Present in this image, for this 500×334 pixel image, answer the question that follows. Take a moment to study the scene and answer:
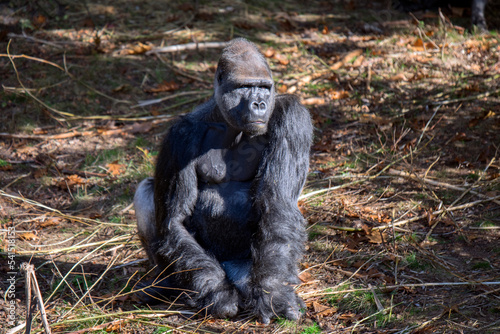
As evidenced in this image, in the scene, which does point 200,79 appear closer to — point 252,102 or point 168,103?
point 168,103

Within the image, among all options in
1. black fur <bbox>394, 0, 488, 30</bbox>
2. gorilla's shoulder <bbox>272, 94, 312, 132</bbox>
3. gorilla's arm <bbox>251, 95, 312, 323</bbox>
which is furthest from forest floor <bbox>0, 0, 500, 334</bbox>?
gorilla's shoulder <bbox>272, 94, 312, 132</bbox>

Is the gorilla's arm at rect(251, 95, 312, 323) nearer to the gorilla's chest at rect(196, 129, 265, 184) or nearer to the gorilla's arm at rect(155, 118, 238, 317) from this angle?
the gorilla's chest at rect(196, 129, 265, 184)

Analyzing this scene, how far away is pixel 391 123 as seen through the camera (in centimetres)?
666

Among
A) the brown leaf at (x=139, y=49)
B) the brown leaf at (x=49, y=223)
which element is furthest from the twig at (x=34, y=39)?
the brown leaf at (x=49, y=223)

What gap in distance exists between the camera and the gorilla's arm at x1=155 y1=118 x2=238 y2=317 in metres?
3.87

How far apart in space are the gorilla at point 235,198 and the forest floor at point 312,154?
0.69 ft

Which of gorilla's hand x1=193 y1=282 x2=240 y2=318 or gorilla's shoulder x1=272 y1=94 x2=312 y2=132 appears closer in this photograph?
gorilla's hand x1=193 y1=282 x2=240 y2=318

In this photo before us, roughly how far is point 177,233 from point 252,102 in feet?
3.77

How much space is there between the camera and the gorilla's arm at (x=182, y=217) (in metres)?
3.87

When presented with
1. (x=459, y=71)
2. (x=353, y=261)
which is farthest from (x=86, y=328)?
(x=459, y=71)

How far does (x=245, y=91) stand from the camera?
3.80 metres

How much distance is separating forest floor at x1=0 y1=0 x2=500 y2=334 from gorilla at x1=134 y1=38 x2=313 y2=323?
0.69ft

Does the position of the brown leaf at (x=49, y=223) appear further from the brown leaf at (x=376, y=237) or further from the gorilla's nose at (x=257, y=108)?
the brown leaf at (x=376, y=237)

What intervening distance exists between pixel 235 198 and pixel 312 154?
2523mm
